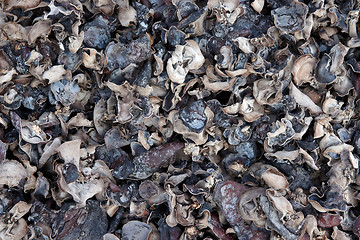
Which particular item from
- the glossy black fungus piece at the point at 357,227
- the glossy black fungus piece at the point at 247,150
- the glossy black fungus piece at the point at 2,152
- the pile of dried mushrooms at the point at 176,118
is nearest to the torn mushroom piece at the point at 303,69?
the pile of dried mushrooms at the point at 176,118

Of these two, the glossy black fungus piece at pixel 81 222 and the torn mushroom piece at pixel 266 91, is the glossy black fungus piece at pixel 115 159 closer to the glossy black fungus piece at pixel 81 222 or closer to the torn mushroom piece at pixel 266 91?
the glossy black fungus piece at pixel 81 222

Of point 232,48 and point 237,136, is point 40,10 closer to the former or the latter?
point 232,48

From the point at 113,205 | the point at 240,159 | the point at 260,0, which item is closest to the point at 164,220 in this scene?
the point at 113,205

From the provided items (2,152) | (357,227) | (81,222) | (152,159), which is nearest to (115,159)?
(152,159)

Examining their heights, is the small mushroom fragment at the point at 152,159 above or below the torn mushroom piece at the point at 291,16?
below

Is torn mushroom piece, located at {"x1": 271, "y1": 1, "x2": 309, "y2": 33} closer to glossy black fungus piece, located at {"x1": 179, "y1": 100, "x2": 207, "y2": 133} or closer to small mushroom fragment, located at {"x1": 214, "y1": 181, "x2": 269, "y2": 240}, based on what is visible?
glossy black fungus piece, located at {"x1": 179, "y1": 100, "x2": 207, "y2": 133}

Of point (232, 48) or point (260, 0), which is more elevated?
point (260, 0)

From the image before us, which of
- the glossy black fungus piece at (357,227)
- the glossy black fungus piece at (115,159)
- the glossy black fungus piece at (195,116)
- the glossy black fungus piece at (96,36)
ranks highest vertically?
the glossy black fungus piece at (96,36)
